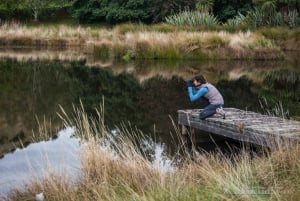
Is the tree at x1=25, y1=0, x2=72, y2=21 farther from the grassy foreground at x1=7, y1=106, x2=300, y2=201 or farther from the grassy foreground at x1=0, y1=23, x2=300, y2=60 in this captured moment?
the grassy foreground at x1=7, y1=106, x2=300, y2=201

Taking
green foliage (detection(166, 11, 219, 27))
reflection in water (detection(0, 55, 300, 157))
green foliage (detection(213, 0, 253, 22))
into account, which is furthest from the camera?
green foliage (detection(213, 0, 253, 22))

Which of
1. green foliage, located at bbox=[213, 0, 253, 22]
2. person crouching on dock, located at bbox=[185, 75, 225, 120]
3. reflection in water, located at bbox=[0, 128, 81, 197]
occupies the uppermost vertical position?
person crouching on dock, located at bbox=[185, 75, 225, 120]

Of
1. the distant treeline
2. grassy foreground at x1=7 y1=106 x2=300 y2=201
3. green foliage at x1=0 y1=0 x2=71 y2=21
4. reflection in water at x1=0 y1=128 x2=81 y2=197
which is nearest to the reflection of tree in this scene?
reflection in water at x1=0 y1=128 x2=81 y2=197

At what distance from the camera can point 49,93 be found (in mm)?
16750

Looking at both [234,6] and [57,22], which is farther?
[57,22]

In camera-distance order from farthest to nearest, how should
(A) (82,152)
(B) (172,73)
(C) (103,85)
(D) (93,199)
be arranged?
(B) (172,73)
(C) (103,85)
(A) (82,152)
(D) (93,199)

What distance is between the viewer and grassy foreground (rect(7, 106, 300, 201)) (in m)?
5.30

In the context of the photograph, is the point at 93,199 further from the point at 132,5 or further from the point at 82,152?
the point at 132,5

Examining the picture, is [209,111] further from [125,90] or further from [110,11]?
[110,11]

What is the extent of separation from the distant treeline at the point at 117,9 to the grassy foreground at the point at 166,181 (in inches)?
1424

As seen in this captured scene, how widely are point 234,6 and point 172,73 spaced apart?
26.5m

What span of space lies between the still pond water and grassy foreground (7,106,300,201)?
519 millimetres

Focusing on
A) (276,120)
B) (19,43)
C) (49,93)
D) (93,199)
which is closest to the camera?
(93,199)

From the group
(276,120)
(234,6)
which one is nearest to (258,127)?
(276,120)
